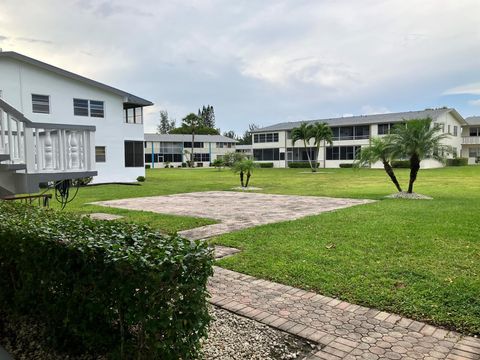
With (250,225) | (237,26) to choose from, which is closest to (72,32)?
(237,26)

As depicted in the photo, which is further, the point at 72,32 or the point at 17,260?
the point at 72,32

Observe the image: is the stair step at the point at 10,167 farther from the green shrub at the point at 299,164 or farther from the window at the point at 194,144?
the window at the point at 194,144

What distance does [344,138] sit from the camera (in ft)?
151

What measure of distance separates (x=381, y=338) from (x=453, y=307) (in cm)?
107

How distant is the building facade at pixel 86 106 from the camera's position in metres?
19.9

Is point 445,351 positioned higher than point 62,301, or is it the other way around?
point 62,301

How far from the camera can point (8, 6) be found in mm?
9461

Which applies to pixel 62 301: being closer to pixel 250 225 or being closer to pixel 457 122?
pixel 250 225

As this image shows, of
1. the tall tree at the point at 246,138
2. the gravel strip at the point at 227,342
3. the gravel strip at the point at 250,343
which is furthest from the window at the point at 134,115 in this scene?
the tall tree at the point at 246,138

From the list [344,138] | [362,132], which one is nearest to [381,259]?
[362,132]

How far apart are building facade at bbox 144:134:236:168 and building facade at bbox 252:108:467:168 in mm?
Result: 12217

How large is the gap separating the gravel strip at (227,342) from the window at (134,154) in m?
22.2

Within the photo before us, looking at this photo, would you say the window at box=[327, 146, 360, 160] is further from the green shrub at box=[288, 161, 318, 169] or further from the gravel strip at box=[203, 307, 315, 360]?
the gravel strip at box=[203, 307, 315, 360]

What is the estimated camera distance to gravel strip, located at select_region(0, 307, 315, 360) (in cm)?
301
